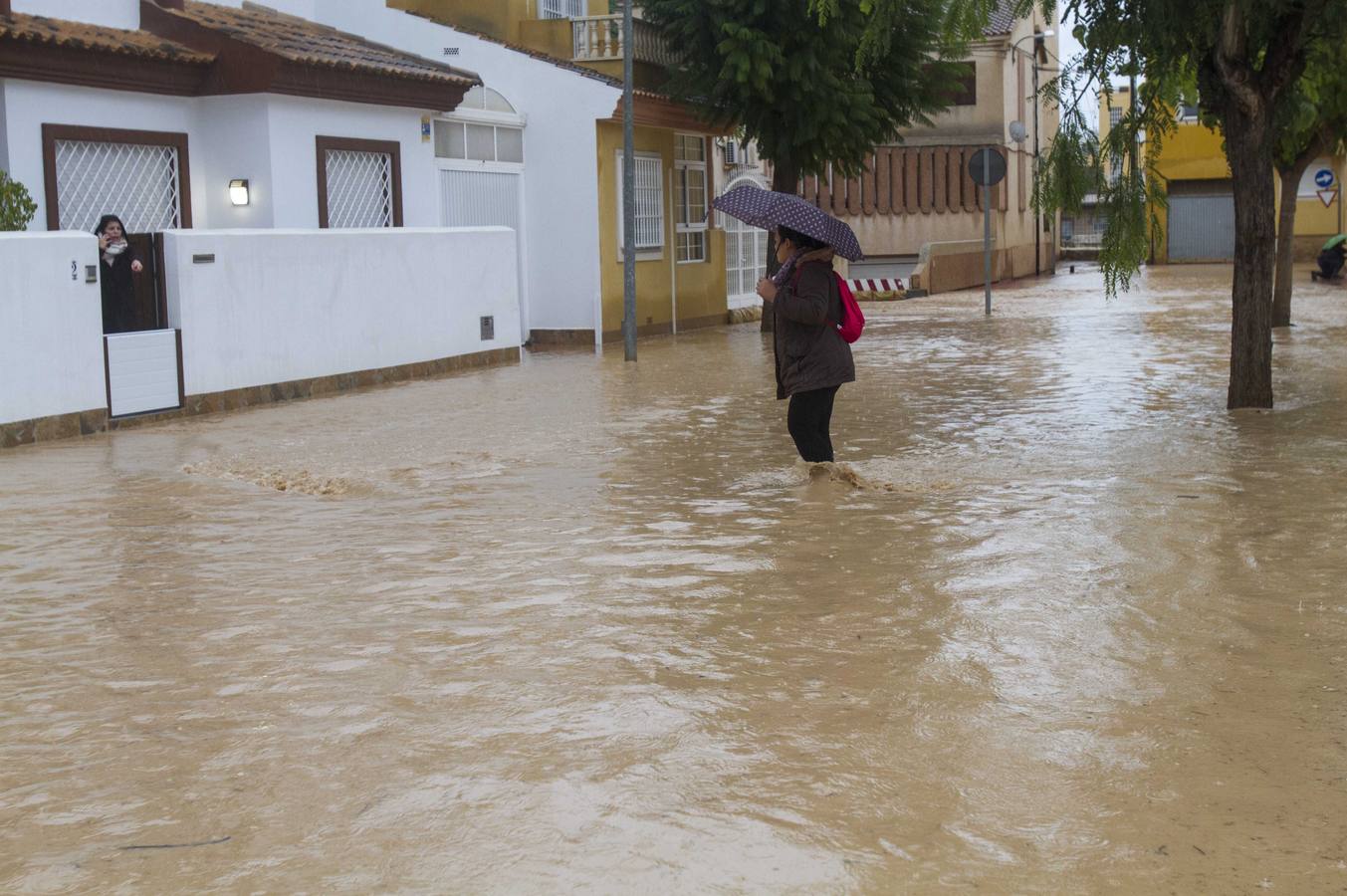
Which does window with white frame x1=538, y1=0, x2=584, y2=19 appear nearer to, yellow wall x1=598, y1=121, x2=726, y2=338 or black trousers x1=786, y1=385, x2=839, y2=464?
yellow wall x1=598, y1=121, x2=726, y2=338

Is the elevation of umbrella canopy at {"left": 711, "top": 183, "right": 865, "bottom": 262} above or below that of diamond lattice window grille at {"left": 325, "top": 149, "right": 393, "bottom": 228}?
below

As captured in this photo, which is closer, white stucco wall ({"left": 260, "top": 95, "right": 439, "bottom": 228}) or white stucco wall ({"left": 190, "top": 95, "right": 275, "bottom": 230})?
white stucco wall ({"left": 190, "top": 95, "right": 275, "bottom": 230})

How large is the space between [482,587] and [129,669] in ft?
5.87

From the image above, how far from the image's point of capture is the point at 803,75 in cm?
2230

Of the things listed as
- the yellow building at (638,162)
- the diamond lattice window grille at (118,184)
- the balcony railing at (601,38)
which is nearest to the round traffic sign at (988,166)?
the yellow building at (638,162)

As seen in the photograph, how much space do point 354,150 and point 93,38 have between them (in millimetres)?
3942

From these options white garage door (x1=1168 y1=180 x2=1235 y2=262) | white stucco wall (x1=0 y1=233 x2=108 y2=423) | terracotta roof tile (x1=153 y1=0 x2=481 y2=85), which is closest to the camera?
white stucco wall (x1=0 y1=233 x2=108 y2=423)

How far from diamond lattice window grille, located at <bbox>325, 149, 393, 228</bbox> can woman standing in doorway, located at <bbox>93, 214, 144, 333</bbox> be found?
514cm

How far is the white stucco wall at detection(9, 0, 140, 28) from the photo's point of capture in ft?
57.0

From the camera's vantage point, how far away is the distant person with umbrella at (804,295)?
995cm

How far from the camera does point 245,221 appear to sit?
18906 mm

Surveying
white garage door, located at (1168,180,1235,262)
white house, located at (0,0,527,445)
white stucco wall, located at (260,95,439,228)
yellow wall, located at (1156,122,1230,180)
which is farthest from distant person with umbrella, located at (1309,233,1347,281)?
white stucco wall, located at (260,95,439,228)

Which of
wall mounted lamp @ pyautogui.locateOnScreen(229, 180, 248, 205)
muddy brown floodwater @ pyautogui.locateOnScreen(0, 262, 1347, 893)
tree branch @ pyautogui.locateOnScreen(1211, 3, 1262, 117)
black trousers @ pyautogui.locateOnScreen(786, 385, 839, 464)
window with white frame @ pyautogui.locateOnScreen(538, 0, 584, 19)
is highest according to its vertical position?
window with white frame @ pyautogui.locateOnScreen(538, 0, 584, 19)

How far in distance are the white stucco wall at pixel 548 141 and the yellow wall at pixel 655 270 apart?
0.79 feet
